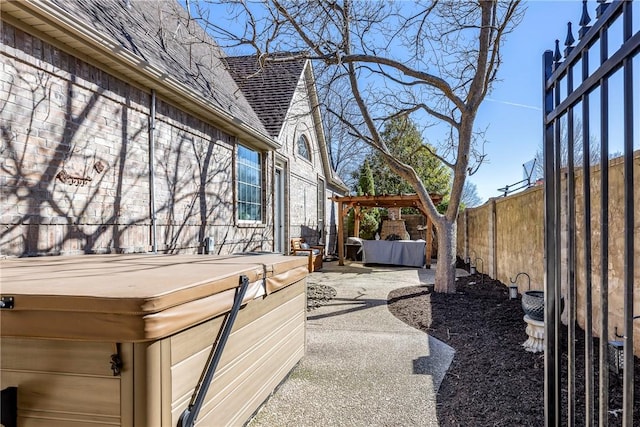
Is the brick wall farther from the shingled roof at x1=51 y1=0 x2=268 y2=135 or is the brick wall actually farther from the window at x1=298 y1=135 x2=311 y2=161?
the window at x1=298 y1=135 x2=311 y2=161

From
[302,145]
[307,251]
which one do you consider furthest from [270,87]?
[307,251]

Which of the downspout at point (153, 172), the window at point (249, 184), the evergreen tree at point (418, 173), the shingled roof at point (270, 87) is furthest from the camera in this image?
the evergreen tree at point (418, 173)

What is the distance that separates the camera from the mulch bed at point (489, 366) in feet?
9.26

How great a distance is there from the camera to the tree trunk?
7.68 metres

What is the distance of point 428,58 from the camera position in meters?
7.84

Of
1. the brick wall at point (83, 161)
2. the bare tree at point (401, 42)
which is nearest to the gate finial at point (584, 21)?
the brick wall at point (83, 161)

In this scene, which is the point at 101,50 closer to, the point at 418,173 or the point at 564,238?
the point at 564,238

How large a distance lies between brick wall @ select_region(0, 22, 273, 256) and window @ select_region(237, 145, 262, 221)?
1.97 meters

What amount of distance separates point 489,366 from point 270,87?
10.1 m

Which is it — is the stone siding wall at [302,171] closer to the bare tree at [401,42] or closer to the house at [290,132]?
the house at [290,132]

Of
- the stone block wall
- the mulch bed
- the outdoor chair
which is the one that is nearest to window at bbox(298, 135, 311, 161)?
the outdoor chair

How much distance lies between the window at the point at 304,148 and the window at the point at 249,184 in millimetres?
3535

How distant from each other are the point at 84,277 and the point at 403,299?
5.98 m

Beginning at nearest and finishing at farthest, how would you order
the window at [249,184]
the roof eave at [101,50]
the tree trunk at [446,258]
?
the roof eave at [101,50], the tree trunk at [446,258], the window at [249,184]
